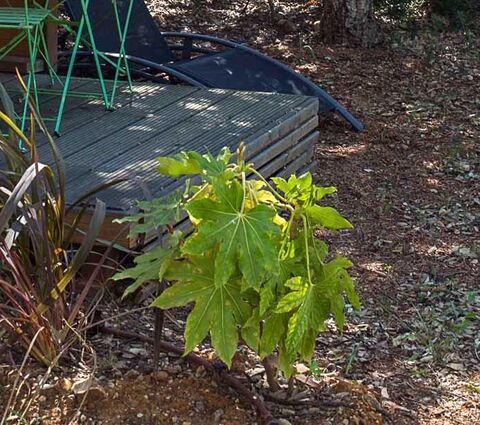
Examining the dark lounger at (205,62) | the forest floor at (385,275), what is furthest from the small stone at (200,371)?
the dark lounger at (205,62)

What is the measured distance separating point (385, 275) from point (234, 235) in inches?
79.4

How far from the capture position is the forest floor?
296 cm

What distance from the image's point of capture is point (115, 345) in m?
3.28

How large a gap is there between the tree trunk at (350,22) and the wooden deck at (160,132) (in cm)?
317

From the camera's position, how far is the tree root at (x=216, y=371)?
290cm

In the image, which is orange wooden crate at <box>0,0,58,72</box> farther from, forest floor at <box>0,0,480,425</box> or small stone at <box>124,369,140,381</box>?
small stone at <box>124,369,140,381</box>

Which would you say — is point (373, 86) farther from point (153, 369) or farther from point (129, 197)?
point (153, 369)

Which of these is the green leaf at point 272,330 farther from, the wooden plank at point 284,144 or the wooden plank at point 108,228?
the wooden plank at point 284,144

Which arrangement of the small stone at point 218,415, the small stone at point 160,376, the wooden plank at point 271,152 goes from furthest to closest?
the wooden plank at point 271,152
the small stone at point 160,376
the small stone at point 218,415

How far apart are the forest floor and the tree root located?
29 mm

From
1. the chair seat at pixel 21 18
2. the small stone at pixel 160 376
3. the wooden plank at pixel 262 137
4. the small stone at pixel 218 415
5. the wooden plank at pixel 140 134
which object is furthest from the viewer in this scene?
the chair seat at pixel 21 18

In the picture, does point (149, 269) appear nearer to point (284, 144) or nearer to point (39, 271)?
point (39, 271)

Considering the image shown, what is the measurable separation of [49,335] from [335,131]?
4116 millimetres

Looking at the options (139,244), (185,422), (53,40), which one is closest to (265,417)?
(185,422)
